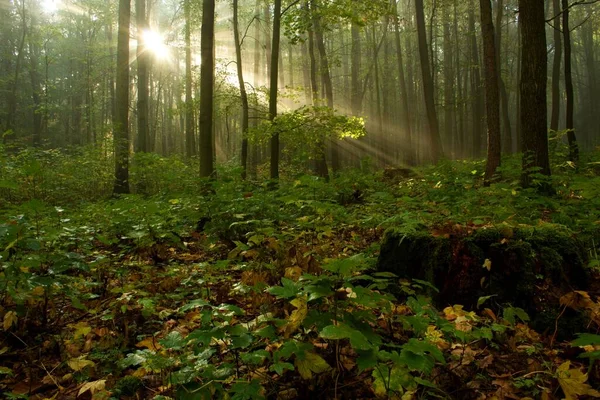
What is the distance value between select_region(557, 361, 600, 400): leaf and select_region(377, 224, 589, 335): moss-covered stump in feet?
2.75

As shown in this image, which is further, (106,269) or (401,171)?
(401,171)

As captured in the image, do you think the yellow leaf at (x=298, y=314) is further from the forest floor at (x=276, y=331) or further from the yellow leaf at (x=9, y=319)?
the yellow leaf at (x=9, y=319)

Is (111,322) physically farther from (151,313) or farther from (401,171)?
(401,171)

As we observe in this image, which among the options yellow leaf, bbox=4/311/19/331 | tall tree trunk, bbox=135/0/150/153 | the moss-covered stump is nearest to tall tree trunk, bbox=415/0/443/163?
the moss-covered stump

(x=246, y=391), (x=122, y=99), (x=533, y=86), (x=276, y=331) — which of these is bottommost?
(x=246, y=391)

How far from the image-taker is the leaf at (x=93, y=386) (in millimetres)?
2186

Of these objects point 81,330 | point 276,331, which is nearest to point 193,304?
point 276,331

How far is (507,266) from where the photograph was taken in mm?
3025

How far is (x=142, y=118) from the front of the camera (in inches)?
663

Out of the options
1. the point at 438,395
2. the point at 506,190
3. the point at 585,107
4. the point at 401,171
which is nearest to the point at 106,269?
the point at 438,395

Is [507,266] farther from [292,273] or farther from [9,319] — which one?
[9,319]

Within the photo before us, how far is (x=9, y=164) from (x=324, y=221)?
10.1 m

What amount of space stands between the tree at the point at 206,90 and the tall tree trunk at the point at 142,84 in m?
9.25

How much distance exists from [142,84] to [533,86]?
16588mm
